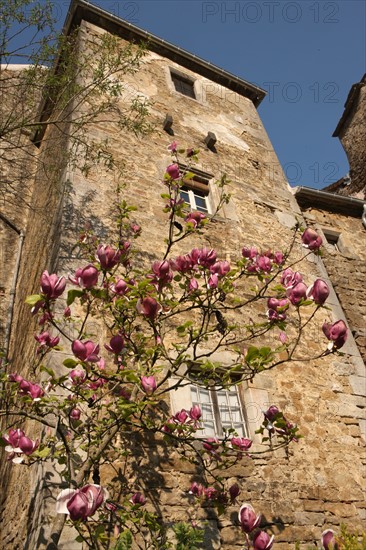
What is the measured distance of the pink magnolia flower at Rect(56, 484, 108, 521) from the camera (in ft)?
5.54

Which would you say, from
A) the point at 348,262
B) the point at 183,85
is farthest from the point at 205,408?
the point at 183,85

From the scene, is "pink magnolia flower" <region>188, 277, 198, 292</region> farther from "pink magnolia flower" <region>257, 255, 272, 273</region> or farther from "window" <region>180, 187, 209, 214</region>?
"window" <region>180, 187, 209, 214</region>

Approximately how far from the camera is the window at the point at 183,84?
29.0 feet

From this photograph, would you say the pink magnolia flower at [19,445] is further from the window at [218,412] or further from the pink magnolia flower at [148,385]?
the window at [218,412]

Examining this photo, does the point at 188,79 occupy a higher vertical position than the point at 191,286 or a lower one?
higher

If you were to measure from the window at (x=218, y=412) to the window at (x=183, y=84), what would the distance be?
657 cm

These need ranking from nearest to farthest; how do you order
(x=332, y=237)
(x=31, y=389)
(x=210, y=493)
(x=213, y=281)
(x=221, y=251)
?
(x=31, y=389), (x=213, y=281), (x=210, y=493), (x=221, y=251), (x=332, y=237)

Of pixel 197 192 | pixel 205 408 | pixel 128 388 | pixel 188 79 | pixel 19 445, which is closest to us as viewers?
pixel 19 445

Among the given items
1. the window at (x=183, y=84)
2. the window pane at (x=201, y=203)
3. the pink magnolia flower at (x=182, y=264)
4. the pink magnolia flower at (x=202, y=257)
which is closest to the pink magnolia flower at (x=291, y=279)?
the pink magnolia flower at (x=202, y=257)

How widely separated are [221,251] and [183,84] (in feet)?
16.6

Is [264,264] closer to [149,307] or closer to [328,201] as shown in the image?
[149,307]

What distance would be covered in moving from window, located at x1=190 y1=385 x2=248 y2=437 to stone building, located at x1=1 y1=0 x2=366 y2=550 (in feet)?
0.17

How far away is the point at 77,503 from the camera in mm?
1688

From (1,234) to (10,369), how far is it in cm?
274
